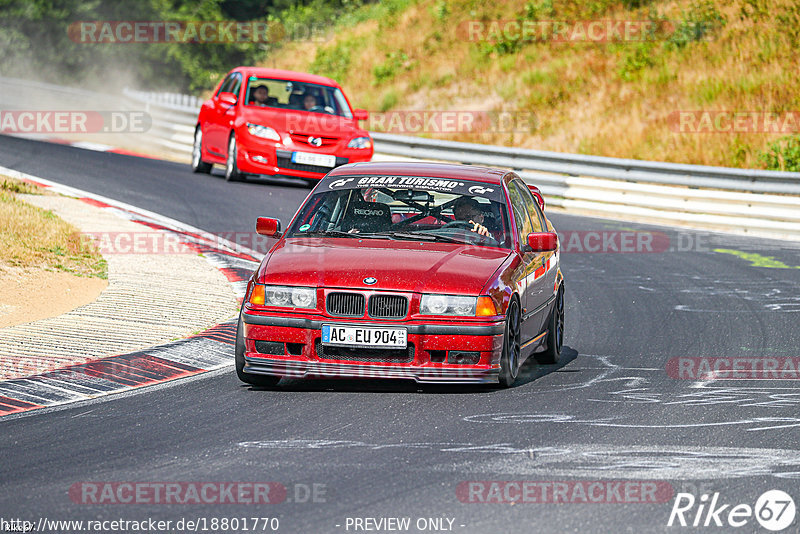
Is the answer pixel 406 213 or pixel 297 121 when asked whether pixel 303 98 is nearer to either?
pixel 297 121

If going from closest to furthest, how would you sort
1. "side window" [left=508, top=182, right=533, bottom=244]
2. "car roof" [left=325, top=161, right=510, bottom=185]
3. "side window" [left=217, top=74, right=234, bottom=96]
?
"side window" [left=508, top=182, right=533, bottom=244]
"car roof" [left=325, top=161, right=510, bottom=185]
"side window" [left=217, top=74, right=234, bottom=96]

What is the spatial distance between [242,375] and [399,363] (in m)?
1.08

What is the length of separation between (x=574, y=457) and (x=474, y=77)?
27.3 m

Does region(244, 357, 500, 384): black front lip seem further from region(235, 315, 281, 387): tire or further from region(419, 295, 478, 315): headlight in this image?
region(419, 295, 478, 315): headlight

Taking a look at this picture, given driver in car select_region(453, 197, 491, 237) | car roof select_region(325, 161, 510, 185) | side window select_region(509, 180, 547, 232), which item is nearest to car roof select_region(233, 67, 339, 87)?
side window select_region(509, 180, 547, 232)

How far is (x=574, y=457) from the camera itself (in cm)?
657

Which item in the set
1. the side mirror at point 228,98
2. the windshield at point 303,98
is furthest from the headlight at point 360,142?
the side mirror at point 228,98

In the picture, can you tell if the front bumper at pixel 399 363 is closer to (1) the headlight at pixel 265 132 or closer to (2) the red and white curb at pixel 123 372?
(2) the red and white curb at pixel 123 372

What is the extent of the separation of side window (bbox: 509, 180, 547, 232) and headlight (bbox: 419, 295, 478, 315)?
2.24 m

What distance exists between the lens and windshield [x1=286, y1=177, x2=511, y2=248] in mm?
9141

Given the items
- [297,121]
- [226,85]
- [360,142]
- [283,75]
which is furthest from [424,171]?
[226,85]

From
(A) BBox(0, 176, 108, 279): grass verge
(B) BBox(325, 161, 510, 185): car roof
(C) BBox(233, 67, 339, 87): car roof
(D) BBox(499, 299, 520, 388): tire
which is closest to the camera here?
(D) BBox(499, 299, 520, 388): tire

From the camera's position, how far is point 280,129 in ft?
64.9

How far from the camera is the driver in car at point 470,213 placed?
921 centimetres
